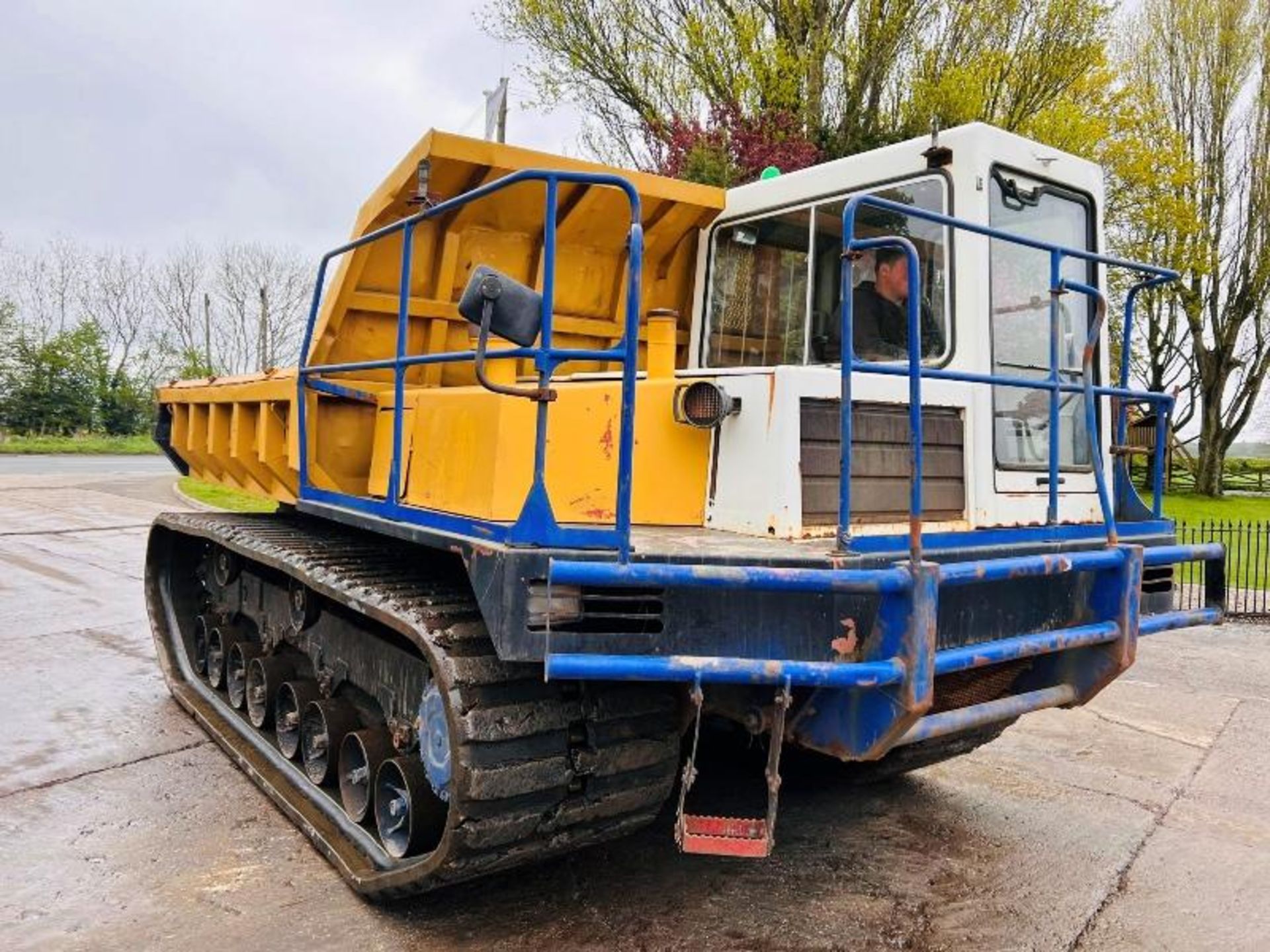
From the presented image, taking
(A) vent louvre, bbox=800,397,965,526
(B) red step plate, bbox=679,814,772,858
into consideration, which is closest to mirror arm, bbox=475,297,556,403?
(A) vent louvre, bbox=800,397,965,526

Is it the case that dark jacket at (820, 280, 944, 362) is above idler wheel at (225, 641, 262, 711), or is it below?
above

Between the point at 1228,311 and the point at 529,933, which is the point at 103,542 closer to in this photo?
the point at 529,933

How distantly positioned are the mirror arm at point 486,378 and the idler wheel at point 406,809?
4.81ft

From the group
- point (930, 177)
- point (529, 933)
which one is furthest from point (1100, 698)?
point (529, 933)

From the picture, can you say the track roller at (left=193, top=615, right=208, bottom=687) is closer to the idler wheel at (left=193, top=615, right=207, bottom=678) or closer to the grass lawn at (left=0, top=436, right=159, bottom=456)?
the idler wheel at (left=193, top=615, right=207, bottom=678)

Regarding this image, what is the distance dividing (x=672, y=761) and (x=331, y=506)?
175cm

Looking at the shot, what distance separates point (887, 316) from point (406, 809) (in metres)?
2.54

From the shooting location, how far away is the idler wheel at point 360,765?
12.9 feet

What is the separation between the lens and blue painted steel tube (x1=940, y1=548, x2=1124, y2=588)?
2.85 m

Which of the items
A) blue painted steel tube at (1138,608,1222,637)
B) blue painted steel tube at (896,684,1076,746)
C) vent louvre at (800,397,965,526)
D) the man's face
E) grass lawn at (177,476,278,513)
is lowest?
blue painted steel tube at (896,684,1076,746)

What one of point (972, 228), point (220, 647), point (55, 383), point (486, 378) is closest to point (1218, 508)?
point (220, 647)

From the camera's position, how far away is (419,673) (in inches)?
146

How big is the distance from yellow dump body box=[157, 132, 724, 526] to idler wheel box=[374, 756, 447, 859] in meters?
0.95

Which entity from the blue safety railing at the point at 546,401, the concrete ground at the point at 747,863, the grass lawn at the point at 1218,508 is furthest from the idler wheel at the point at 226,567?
the grass lawn at the point at 1218,508
